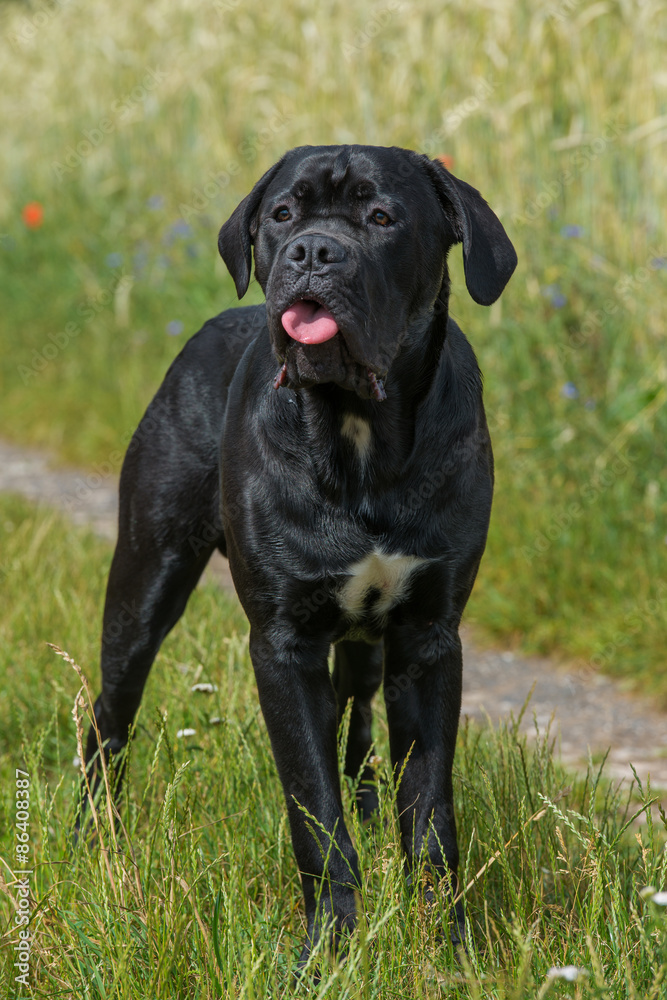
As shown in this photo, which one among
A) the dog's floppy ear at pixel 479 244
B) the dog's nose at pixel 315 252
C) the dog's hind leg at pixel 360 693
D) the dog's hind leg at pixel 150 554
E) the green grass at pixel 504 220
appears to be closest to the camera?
the dog's nose at pixel 315 252

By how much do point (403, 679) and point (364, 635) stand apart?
13 centimetres

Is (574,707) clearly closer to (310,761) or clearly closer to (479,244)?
(310,761)

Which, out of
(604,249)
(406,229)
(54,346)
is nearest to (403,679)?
(406,229)

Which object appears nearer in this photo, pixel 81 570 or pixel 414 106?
pixel 81 570

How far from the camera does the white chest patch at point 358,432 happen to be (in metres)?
2.43

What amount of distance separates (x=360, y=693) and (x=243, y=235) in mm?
1319

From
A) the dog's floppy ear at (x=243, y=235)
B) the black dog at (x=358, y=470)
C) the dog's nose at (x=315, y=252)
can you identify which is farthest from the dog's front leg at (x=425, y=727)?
the dog's floppy ear at (x=243, y=235)

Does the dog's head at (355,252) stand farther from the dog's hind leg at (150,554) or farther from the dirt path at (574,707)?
the dirt path at (574,707)

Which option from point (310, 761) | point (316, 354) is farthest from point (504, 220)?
point (310, 761)

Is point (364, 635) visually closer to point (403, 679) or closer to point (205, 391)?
point (403, 679)

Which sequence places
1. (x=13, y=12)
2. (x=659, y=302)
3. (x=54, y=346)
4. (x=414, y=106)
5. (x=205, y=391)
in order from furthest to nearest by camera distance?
(x=13, y=12)
(x=54, y=346)
(x=414, y=106)
(x=659, y=302)
(x=205, y=391)

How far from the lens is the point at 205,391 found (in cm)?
303

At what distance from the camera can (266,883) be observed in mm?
2451

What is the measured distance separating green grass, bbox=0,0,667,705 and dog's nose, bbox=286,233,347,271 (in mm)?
2467
